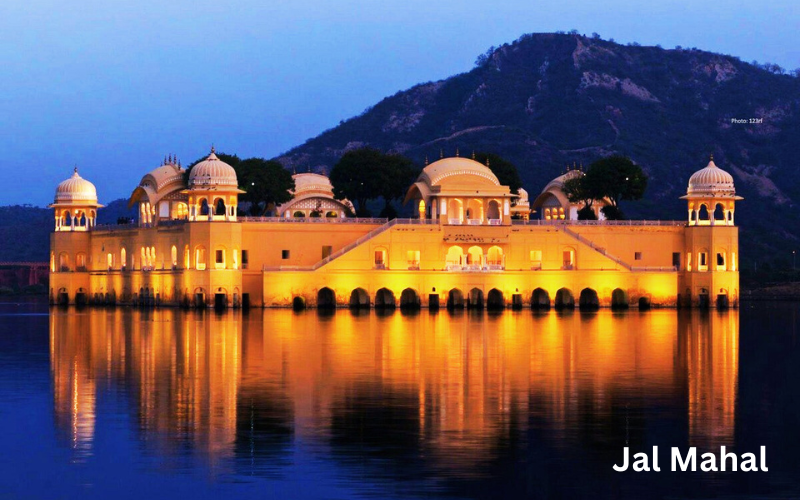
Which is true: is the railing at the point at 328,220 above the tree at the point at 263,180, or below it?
below

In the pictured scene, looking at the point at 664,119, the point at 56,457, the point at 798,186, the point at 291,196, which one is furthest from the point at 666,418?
the point at 664,119

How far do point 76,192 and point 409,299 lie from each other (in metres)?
21.6

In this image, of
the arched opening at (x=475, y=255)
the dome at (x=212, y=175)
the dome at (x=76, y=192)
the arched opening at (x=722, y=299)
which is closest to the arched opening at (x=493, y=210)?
the arched opening at (x=475, y=255)

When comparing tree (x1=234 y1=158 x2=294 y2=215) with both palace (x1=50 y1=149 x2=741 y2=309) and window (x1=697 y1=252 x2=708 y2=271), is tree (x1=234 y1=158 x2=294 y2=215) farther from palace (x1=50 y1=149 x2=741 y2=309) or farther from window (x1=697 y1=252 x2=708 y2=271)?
window (x1=697 y1=252 x2=708 y2=271)

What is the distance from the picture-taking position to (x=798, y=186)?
450ft

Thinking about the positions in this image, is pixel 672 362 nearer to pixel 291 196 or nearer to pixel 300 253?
pixel 300 253

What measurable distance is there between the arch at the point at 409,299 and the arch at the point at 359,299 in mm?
1797

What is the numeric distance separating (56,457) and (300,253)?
54.2 m

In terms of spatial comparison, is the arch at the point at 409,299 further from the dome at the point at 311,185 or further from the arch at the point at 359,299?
the dome at the point at 311,185

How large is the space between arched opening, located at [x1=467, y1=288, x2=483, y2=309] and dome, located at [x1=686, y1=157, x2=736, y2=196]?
44.0 feet

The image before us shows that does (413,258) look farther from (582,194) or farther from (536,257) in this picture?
(582,194)

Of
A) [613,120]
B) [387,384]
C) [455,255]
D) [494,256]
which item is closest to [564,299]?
[494,256]

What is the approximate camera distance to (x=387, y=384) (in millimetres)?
29281

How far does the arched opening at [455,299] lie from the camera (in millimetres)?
70812
